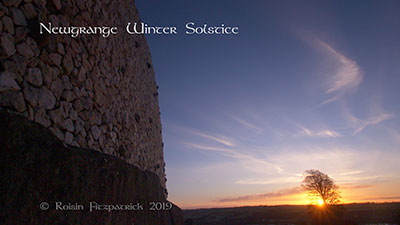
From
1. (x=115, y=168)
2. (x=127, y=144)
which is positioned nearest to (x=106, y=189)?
(x=115, y=168)

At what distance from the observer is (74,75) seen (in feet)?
12.2

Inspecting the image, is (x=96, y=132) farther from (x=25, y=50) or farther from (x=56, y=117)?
(x=25, y=50)

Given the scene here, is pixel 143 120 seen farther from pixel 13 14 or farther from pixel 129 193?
pixel 13 14

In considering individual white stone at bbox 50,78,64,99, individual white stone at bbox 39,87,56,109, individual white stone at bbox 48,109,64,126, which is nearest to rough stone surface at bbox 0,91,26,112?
individual white stone at bbox 39,87,56,109

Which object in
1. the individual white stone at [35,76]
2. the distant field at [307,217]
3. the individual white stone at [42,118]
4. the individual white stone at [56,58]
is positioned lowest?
the distant field at [307,217]

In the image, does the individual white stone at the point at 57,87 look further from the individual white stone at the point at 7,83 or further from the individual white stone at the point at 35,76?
the individual white stone at the point at 7,83

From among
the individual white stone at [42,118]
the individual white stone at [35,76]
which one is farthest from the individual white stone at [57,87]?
the individual white stone at [42,118]

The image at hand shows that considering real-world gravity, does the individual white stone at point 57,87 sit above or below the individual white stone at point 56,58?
below

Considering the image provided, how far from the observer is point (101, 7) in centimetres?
509

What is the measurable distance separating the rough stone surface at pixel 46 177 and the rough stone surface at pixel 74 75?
0.31 metres

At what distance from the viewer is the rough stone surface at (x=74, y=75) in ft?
8.77

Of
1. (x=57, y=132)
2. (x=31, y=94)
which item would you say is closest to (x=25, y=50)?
(x=31, y=94)

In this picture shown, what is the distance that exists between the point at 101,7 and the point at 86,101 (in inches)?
91.9

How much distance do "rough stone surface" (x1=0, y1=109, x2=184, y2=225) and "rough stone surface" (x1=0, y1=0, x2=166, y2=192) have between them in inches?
12.3
